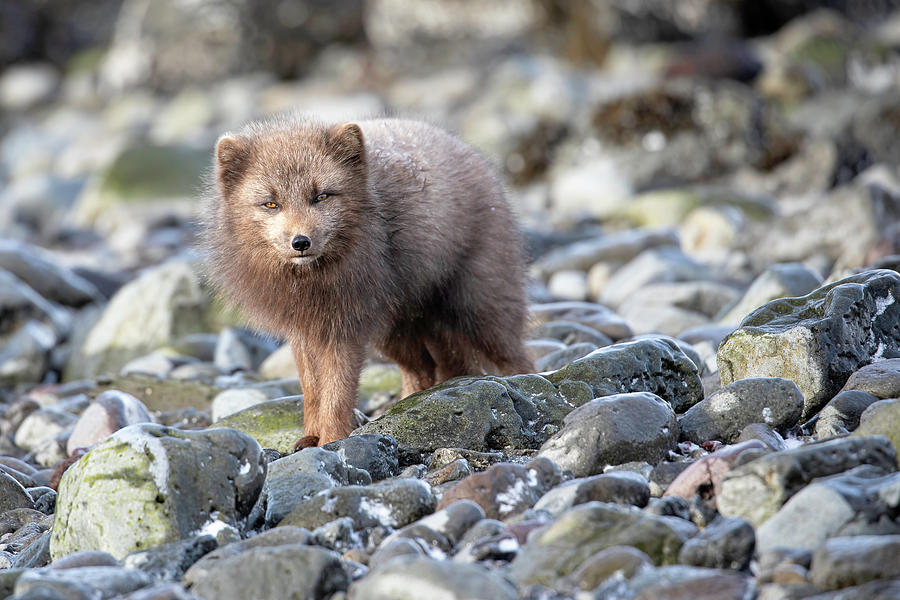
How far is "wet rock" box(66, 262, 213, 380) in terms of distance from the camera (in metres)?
9.33

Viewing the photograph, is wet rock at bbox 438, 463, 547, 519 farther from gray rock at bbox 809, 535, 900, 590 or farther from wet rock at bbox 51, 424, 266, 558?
gray rock at bbox 809, 535, 900, 590

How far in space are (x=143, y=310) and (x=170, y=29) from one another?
958 inches

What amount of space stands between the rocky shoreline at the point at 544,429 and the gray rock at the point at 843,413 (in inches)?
0.5

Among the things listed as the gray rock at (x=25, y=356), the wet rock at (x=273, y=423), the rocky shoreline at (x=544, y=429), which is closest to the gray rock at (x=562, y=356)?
the rocky shoreline at (x=544, y=429)

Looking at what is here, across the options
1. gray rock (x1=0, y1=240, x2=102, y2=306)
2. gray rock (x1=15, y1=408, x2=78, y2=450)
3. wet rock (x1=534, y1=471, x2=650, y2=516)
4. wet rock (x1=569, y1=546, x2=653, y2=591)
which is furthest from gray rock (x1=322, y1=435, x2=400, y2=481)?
gray rock (x1=0, y1=240, x2=102, y2=306)

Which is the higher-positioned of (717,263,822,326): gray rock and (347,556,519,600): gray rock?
(347,556,519,600): gray rock

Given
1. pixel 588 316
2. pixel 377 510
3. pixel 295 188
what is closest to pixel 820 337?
pixel 377 510

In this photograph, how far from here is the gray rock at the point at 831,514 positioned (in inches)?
135

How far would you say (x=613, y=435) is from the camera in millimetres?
4465

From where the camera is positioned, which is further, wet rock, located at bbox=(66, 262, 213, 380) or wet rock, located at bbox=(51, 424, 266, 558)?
wet rock, located at bbox=(66, 262, 213, 380)

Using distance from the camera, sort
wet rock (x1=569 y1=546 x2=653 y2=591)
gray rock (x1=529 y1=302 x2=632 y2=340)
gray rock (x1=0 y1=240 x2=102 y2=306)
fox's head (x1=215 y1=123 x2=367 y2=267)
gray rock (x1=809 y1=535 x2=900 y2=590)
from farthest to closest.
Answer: gray rock (x1=0 y1=240 x2=102 y2=306) → gray rock (x1=529 y1=302 x2=632 y2=340) → fox's head (x1=215 y1=123 x2=367 y2=267) → wet rock (x1=569 y1=546 x2=653 y2=591) → gray rock (x1=809 y1=535 x2=900 y2=590)

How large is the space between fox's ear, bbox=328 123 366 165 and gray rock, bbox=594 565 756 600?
306 centimetres

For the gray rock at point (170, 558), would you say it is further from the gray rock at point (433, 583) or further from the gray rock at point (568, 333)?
the gray rock at point (568, 333)

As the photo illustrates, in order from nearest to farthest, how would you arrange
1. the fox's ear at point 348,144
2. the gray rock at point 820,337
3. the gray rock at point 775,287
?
the gray rock at point 820,337, the fox's ear at point 348,144, the gray rock at point 775,287
